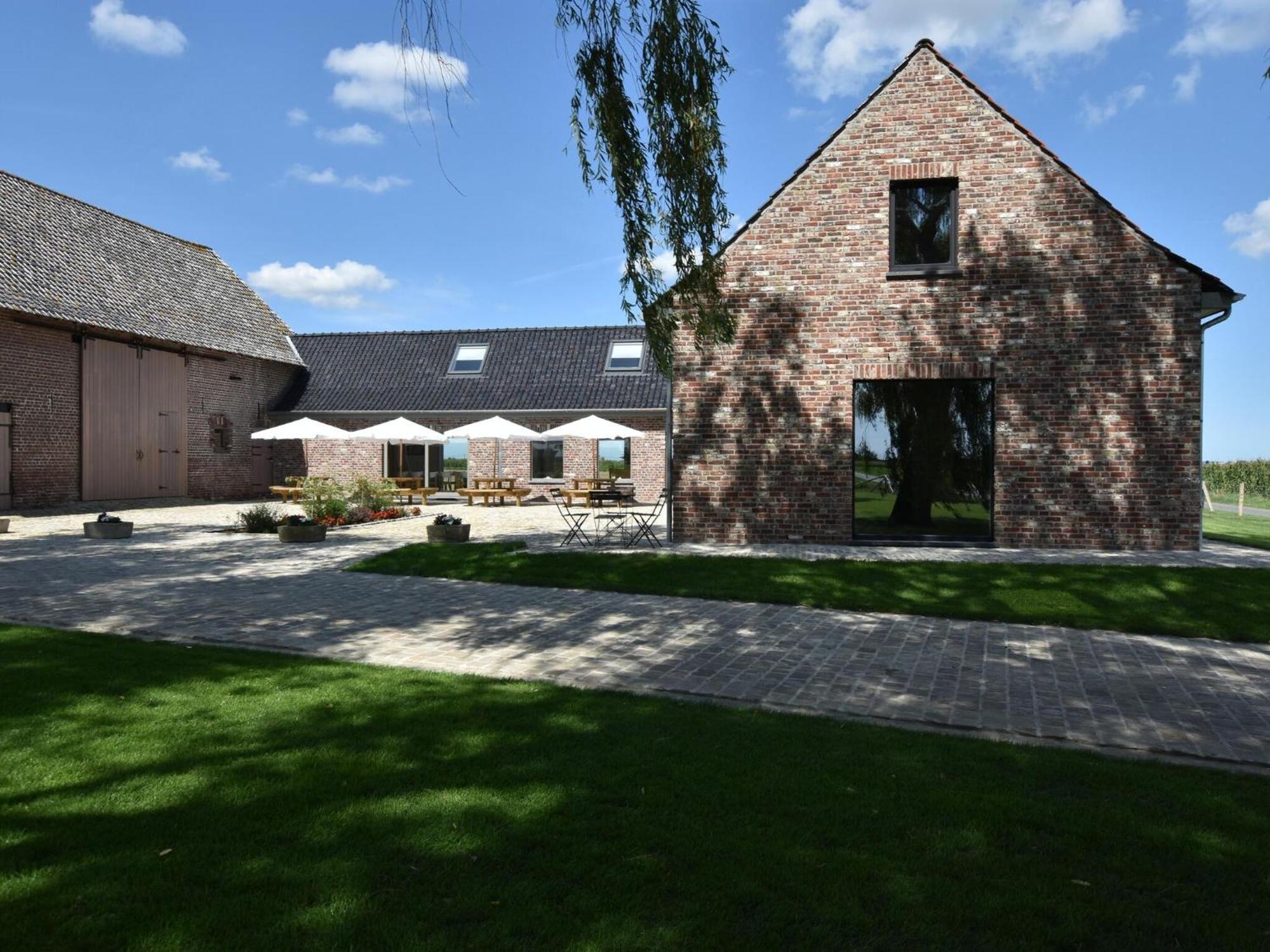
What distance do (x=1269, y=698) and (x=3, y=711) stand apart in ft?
24.2

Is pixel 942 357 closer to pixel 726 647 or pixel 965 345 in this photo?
pixel 965 345

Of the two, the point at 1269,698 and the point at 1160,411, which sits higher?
the point at 1160,411

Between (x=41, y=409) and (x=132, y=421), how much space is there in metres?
2.79

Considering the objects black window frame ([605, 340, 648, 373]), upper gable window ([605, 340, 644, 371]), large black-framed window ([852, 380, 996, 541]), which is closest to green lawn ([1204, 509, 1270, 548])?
large black-framed window ([852, 380, 996, 541])

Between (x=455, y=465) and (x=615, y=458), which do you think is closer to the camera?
(x=615, y=458)

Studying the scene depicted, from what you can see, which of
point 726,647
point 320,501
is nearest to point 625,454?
point 320,501

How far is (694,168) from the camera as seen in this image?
8516 millimetres

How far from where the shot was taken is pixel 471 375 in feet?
96.3

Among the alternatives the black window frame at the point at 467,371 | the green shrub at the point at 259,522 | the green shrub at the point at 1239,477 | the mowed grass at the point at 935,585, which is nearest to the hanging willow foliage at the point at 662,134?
the mowed grass at the point at 935,585

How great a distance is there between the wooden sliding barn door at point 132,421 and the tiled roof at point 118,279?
3.05 ft

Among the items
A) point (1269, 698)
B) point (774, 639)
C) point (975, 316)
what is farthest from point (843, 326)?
point (1269, 698)

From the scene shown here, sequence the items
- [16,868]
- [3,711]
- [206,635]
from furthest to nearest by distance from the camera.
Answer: [206,635] < [3,711] < [16,868]

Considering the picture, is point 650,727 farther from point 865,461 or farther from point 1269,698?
point 865,461

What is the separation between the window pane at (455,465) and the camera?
28.7m
